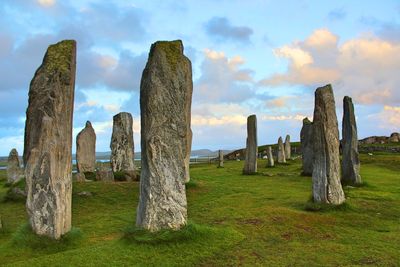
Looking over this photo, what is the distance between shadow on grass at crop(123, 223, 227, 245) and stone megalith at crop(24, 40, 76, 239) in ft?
7.25

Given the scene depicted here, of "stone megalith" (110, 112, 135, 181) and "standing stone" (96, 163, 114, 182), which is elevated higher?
"stone megalith" (110, 112, 135, 181)

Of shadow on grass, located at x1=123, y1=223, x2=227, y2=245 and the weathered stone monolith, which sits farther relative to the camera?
the weathered stone monolith

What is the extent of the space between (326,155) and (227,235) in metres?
6.90

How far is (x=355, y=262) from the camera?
10.9 meters

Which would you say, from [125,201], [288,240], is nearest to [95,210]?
[125,201]

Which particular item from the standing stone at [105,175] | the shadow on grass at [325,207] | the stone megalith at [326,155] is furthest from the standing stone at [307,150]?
the standing stone at [105,175]

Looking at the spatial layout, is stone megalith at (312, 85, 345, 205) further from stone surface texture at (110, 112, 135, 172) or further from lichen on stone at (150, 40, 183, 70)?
stone surface texture at (110, 112, 135, 172)

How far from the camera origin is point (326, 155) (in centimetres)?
1750

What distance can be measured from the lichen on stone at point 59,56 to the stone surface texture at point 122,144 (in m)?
17.1

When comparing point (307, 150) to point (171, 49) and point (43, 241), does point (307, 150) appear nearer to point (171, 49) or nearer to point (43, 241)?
point (171, 49)

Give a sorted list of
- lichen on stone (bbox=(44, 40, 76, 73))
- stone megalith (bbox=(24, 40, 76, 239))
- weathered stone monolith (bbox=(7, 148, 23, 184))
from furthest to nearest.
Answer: weathered stone monolith (bbox=(7, 148, 23, 184)) → lichen on stone (bbox=(44, 40, 76, 73)) → stone megalith (bbox=(24, 40, 76, 239))

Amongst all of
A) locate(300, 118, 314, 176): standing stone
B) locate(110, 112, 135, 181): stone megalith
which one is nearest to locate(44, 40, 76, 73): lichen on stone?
locate(110, 112, 135, 181): stone megalith

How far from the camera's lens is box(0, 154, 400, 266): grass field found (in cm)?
1090

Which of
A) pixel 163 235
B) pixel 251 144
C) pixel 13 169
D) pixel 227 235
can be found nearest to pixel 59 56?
pixel 163 235
